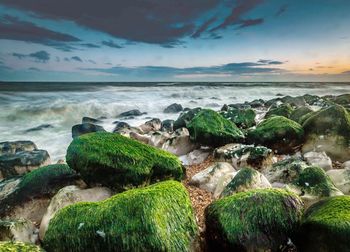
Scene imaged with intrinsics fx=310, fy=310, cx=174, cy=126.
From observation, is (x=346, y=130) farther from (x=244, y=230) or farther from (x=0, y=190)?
(x=0, y=190)

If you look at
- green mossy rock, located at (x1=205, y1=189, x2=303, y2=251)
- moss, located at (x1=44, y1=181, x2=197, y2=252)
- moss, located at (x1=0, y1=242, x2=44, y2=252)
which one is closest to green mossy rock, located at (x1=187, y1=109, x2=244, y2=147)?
green mossy rock, located at (x1=205, y1=189, x2=303, y2=251)

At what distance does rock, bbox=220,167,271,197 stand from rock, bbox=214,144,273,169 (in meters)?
1.13

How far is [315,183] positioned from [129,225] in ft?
7.42

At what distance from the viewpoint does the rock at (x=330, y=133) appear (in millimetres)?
5328

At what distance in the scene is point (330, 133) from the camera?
547cm

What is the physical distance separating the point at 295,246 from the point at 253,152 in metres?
2.36

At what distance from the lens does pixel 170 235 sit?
257cm

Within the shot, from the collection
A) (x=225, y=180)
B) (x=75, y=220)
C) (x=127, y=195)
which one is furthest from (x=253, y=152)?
(x=75, y=220)

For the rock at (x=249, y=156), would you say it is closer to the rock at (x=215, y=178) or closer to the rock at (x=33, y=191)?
the rock at (x=215, y=178)

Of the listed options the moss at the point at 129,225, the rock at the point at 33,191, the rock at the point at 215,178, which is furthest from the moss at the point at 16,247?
the rock at the point at 215,178

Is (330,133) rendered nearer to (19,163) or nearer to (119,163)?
(119,163)

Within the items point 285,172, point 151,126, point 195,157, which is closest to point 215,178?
point 285,172

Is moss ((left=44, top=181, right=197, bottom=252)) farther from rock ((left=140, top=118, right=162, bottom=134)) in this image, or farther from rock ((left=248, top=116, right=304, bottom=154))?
rock ((left=140, top=118, right=162, bottom=134))

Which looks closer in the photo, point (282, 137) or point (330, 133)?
point (330, 133)
